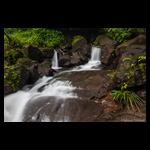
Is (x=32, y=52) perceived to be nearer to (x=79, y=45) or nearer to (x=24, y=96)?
(x=24, y=96)

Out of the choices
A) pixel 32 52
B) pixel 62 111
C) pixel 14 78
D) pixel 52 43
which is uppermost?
pixel 52 43

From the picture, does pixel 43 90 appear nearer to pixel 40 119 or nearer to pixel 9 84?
pixel 9 84

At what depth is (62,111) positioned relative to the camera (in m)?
3.42

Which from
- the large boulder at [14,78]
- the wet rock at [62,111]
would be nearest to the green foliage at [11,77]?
the large boulder at [14,78]

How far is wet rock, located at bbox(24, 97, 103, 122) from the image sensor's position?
3.15m

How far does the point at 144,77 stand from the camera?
11.9 ft

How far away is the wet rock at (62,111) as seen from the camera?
3.15 metres

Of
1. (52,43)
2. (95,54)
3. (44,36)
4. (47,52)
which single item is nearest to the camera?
(47,52)

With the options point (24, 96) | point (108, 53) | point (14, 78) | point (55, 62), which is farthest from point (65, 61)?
point (24, 96)

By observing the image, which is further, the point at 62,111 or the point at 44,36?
the point at 44,36

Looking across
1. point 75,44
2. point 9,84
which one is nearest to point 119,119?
point 9,84

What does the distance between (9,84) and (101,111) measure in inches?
165

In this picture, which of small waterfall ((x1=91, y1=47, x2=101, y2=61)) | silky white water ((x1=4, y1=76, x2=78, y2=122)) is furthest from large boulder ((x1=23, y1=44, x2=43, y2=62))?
small waterfall ((x1=91, y1=47, x2=101, y2=61))

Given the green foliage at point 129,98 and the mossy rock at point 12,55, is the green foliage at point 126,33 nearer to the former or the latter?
the green foliage at point 129,98
